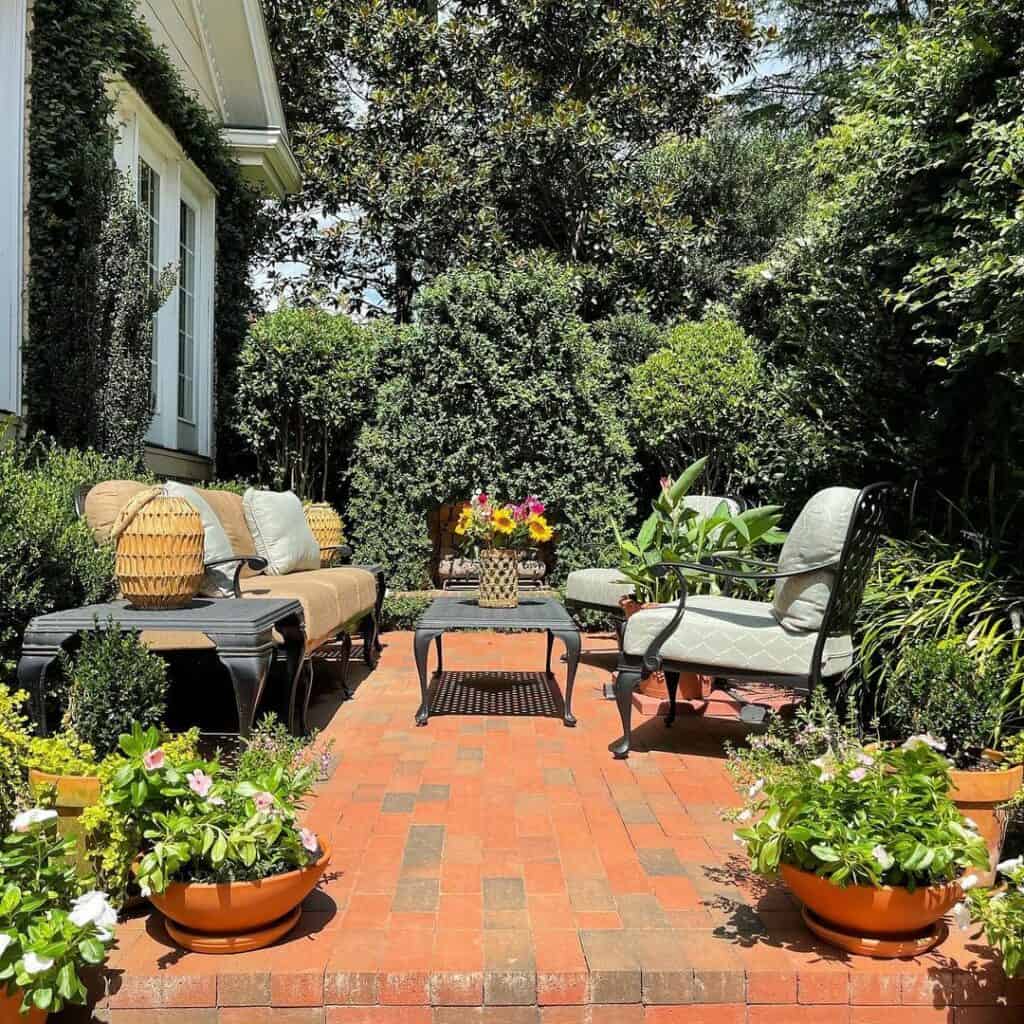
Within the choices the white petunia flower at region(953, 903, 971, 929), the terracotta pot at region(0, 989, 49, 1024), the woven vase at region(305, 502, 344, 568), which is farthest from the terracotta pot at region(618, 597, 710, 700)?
the terracotta pot at region(0, 989, 49, 1024)

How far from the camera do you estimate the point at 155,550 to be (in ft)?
11.6

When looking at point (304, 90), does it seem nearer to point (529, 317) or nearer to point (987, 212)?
point (529, 317)

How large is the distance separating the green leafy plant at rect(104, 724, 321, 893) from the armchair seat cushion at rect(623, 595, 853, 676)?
198 cm

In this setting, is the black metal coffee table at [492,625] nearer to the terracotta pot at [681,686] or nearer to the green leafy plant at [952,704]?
the terracotta pot at [681,686]

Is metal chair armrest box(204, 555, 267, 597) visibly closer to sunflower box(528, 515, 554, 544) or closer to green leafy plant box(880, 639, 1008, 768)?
sunflower box(528, 515, 554, 544)

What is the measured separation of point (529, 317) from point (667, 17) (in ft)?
18.9

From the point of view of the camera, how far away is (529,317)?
8.60 m

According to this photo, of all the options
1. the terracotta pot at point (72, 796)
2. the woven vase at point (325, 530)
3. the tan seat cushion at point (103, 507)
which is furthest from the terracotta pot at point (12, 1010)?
the woven vase at point (325, 530)

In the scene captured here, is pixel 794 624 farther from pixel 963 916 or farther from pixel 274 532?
pixel 274 532

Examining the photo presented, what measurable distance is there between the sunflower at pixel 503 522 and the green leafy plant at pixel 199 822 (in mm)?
2754

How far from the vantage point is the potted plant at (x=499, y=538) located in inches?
195

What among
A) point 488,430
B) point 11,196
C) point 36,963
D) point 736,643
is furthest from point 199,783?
point 488,430

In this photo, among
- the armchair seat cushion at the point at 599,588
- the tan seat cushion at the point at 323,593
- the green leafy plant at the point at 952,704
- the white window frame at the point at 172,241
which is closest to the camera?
the green leafy plant at the point at 952,704

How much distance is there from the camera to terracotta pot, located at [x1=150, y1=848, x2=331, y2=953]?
2184mm
